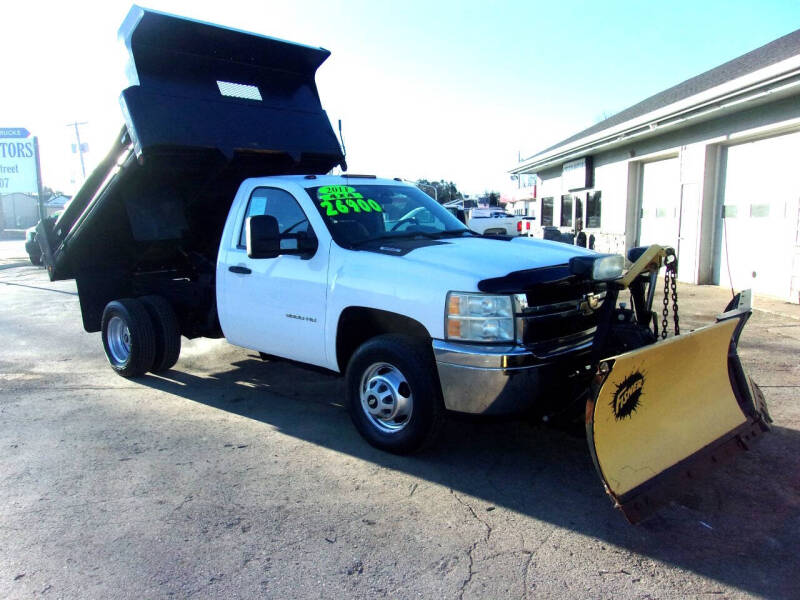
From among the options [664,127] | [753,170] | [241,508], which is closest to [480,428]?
[241,508]

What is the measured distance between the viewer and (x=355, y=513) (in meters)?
3.71

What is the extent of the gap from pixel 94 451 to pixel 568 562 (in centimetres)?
357

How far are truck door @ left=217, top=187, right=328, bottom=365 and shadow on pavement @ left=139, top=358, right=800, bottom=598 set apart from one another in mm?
698

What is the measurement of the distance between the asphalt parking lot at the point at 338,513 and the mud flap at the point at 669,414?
0.91 ft

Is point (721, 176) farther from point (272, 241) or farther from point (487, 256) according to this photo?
point (272, 241)

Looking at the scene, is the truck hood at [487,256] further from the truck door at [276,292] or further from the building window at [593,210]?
the building window at [593,210]

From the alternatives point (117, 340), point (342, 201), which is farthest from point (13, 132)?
point (342, 201)

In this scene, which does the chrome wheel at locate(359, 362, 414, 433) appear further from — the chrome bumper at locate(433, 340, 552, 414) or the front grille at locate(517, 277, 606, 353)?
the front grille at locate(517, 277, 606, 353)

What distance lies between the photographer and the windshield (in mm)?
5000

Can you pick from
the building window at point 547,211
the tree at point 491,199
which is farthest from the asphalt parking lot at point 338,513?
the tree at point 491,199

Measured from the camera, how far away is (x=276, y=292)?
5188 millimetres

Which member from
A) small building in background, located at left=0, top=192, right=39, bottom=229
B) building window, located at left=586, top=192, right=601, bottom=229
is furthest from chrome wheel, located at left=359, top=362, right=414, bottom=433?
small building in background, located at left=0, top=192, right=39, bottom=229

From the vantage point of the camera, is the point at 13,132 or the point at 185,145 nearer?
the point at 185,145

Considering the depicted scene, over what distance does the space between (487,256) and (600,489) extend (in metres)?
1.69
